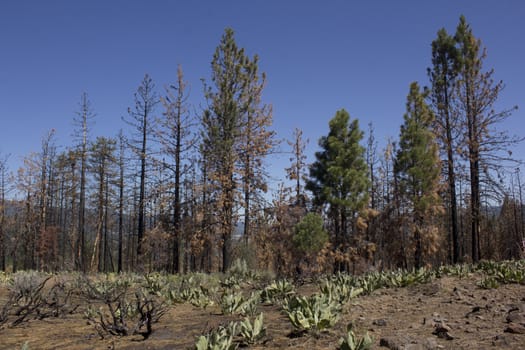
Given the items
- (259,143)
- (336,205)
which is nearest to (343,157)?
(336,205)

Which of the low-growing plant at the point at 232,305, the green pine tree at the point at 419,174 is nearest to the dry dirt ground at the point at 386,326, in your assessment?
the low-growing plant at the point at 232,305

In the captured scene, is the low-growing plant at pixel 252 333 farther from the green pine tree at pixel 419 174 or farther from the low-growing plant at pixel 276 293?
the green pine tree at pixel 419 174

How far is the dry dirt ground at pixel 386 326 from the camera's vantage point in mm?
4148

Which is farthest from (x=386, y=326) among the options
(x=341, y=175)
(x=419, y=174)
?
(x=419, y=174)

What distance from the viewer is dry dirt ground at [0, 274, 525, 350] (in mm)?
4148

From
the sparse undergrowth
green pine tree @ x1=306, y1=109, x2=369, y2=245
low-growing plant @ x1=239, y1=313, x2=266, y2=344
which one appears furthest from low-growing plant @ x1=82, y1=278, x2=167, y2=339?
green pine tree @ x1=306, y1=109, x2=369, y2=245

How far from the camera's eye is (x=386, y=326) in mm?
4887

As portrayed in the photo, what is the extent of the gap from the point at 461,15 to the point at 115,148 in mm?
24372

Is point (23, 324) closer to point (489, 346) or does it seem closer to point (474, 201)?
point (489, 346)

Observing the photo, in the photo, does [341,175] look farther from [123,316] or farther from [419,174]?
[123,316]

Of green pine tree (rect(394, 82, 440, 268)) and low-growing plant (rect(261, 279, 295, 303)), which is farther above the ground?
green pine tree (rect(394, 82, 440, 268))

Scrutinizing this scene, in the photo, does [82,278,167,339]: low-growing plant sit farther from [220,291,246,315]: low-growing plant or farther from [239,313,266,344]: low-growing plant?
[239,313,266,344]: low-growing plant

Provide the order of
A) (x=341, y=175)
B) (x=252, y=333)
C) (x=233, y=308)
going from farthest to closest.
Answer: (x=341, y=175)
(x=233, y=308)
(x=252, y=333)

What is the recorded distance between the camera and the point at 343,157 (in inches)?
686
